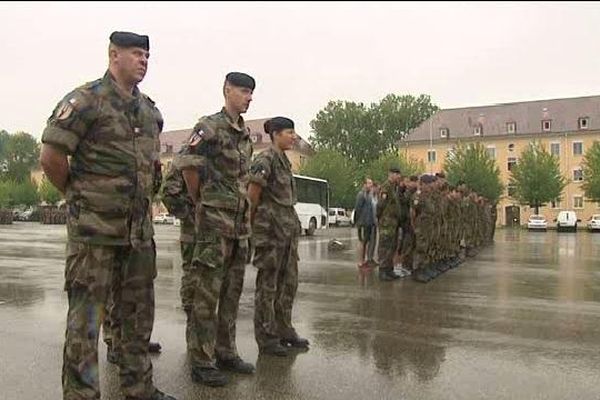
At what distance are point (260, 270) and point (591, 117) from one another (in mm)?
70489

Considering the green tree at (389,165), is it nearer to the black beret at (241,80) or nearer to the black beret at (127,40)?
the black beret at (241,80)

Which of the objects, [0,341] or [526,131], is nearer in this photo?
[0,341]

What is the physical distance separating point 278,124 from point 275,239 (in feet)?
3.29

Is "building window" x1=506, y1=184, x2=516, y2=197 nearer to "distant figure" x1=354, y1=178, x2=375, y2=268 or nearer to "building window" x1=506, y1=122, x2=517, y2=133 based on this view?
"building window" x1=506, y1=122, x2=517, y2=133

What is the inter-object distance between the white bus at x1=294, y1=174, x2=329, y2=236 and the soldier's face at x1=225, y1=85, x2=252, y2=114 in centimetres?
2474

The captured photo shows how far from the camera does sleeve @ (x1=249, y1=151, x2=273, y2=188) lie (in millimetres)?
5477

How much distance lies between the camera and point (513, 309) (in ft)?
25.6

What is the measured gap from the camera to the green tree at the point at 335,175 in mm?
64850

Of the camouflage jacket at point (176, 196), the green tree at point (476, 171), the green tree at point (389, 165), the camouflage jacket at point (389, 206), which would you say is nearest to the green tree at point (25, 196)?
the green tree at point (389, 165)

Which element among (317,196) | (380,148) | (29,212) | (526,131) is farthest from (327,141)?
(317,196)

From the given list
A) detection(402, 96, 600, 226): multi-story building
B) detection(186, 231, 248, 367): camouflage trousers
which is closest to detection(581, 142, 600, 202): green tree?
detection(402, 96, 600, 226): multi-story building

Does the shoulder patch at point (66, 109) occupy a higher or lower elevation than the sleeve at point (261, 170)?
higher

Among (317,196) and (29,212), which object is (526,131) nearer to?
(317,196)

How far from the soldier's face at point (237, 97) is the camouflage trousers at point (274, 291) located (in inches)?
50.4
